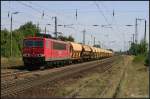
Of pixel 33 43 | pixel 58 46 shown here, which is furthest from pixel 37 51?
pixel 58 46

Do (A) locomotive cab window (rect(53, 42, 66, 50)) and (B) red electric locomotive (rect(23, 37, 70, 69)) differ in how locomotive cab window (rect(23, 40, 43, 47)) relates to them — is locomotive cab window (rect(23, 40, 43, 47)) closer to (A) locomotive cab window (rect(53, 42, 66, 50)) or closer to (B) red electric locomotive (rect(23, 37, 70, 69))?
(B) red electric locomotive (rect(23, 37, 70, 69))

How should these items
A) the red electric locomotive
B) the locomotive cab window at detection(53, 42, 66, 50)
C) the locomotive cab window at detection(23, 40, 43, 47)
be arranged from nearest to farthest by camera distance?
the red electric locomotive → the locomotive cab window at detection(23, 40, 43, 47) → the locomotive cab window at detection(53, 42, 66, 50)

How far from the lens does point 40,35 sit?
45.7 metres

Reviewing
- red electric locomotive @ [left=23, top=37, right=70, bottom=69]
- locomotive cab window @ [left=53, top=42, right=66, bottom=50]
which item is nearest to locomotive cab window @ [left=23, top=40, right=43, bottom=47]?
red electric locomotive @ [left=23, top=37, right=70, bottom=69]

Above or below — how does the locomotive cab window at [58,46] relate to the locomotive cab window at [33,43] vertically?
below

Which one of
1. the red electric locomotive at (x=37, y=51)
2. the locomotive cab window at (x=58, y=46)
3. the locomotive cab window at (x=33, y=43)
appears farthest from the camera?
the locomotive cab window at (x=58, y=46)

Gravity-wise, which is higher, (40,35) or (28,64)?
(40,35)

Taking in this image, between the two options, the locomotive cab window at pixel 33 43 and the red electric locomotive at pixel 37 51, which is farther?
the locomotive cab window at pixel 33 43

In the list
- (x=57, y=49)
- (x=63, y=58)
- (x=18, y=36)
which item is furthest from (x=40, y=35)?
(x=18, y=36)

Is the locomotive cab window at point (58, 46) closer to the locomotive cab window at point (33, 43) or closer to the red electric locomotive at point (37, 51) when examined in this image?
the red electric locomotive at point (37, 51)

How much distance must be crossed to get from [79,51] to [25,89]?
1841 inches

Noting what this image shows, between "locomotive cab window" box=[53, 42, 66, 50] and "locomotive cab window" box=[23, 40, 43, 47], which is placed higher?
"locomotive cab window" box=[23, 40, 43, 47]

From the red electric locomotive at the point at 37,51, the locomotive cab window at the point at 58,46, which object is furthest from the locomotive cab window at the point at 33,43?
the locomotive cab window at the point at 58,46

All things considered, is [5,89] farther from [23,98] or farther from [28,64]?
[28,64]
